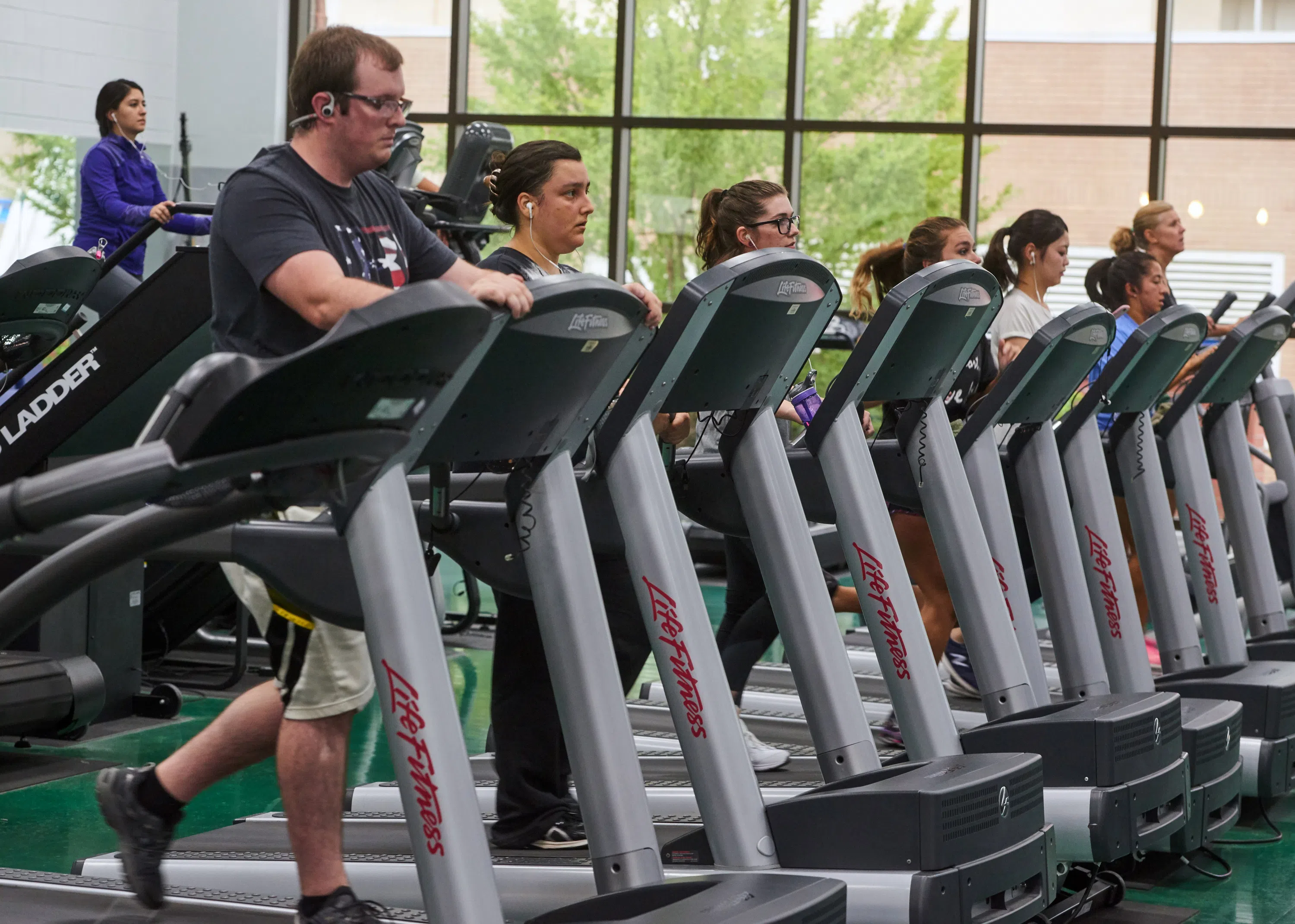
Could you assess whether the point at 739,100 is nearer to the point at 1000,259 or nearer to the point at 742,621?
the point at 1000,259

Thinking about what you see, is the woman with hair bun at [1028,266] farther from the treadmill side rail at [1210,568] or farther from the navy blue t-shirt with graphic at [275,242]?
the navy blue t-shirt with graphic at [275,242]

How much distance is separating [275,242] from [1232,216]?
826 centimetres

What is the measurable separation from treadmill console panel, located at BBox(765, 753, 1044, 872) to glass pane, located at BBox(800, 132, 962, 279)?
740cm

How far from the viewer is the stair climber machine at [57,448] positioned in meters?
4.09

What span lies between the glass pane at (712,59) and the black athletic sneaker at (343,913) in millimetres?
8194

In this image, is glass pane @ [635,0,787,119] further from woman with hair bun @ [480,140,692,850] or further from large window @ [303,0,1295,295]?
woman with hair bun @ [480,140,692,850]

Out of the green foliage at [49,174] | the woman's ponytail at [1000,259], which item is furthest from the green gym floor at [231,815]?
the green foliage at [49,174]

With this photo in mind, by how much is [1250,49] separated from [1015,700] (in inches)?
286

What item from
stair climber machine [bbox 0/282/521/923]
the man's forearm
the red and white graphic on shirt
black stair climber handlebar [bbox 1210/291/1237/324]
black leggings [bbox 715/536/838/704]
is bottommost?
black leggings [bbox 715/536/838/704]

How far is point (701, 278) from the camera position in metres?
2.58

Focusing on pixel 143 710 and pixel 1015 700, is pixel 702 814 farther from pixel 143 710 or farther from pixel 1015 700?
pixel 143 710

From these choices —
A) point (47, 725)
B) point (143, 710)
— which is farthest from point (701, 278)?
point (143, 710)

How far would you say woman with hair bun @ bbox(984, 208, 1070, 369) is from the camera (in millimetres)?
4750

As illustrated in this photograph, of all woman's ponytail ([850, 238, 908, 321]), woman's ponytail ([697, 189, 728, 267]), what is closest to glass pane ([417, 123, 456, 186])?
woman's ponytail ([850, 238, 908, 321])
